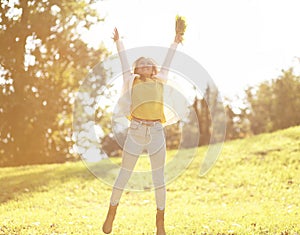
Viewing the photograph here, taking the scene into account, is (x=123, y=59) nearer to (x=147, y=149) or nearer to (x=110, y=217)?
(x=147, y=149)

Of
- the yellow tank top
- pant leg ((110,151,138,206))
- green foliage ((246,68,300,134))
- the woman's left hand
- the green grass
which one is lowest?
the green grass

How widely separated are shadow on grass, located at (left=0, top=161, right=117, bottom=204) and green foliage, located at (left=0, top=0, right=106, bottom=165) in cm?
515

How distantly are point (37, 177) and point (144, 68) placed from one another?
11877mm

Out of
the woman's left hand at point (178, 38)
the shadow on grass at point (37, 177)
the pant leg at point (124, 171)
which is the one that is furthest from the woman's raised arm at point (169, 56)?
the shadow on grass at point (37, 177)

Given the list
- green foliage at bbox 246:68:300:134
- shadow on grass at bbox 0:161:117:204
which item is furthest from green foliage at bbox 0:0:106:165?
green foliage at bbox 246:68:300:134

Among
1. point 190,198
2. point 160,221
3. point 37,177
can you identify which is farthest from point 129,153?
point 37,177

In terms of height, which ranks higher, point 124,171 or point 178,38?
point 178,38

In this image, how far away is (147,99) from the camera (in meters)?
6.16

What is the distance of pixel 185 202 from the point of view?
13.7 meters

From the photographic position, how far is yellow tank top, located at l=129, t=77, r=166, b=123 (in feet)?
20.2

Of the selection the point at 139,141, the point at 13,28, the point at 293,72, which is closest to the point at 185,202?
the point at 139,141

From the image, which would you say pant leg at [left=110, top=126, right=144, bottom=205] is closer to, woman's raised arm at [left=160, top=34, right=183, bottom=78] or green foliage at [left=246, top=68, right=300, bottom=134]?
woman's raised arm at [left=160, top=34, right=183, bottom=78]

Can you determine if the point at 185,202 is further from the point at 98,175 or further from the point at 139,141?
the point at 139,141

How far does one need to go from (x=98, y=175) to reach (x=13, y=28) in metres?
9.57
